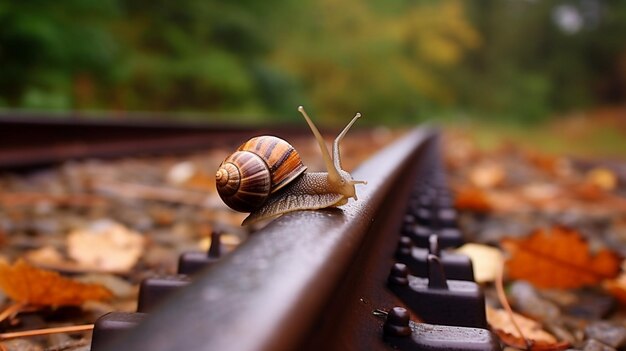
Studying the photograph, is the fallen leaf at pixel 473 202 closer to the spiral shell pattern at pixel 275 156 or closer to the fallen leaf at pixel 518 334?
the fallen leaf at pixel 518 334

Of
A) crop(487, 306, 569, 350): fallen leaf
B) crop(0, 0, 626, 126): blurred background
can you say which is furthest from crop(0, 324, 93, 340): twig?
crop(0, 0, 626, 126): blurred background

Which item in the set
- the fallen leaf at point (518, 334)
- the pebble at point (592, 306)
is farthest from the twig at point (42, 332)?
the pebble at point (592, 306)

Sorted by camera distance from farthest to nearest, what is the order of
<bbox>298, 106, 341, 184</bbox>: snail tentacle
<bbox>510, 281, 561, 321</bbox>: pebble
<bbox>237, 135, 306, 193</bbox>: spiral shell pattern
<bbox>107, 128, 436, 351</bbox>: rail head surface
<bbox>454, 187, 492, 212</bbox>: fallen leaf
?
<bbox>454, 187, 492, 212</bbox>: fallen leaf, <bbox>510, 281, 561, 321</bbox>: pebble, <bbox>237, 135, 306, 193</bbox>: spiral shell pattern, <bbox>298, 106, 341, 184</bbox>: snail tentacle, <bbox>107, 128, 436, 351</bbox>: rail head surface

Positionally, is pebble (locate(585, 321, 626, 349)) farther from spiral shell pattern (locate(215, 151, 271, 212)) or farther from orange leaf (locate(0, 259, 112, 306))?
orange leaf (locate(0, 259, 112, 306))

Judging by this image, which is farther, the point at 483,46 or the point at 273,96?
the point at 483,46

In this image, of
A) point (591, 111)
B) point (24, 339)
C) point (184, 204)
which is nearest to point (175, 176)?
point (184, 204)

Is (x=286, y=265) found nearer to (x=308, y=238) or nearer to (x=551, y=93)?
(x=308, y=238)

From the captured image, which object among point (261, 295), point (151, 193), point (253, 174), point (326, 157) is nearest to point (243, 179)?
point (253, 174)
